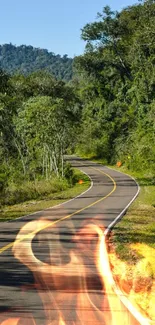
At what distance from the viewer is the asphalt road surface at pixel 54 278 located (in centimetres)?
643

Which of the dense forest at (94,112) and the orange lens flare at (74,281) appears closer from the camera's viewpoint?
the orange lens flare at (74,281)

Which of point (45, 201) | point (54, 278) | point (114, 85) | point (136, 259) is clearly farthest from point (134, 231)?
point (114, 85)

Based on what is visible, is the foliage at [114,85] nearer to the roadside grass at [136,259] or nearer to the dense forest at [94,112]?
the dense forest at [94,112]

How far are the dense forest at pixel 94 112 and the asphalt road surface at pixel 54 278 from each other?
13875 millimetres

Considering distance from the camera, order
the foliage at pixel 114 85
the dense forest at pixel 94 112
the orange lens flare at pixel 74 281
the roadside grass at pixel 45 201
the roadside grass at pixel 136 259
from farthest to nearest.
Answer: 1. the foliage at pixel 114 85
2. the dense forest at pixel 94 112
3. the roadside grass at pixel 45 201
4. the roadside grass at pixel 136 259
5. the orange lens flare at pixel 74 281

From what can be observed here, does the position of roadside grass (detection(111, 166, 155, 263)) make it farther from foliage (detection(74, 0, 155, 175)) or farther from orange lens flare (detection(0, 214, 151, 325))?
foliage (detection(74, 0, 155, 175))

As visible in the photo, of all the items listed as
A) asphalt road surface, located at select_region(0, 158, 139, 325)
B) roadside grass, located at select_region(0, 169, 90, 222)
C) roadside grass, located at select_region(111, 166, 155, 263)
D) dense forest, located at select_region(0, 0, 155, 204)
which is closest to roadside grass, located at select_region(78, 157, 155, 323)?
roadside grass, located at select_region(111, 166, 155, 263)

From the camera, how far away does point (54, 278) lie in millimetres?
8680

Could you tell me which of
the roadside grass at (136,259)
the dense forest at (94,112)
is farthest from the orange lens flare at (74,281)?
the dense forest at (94,112)

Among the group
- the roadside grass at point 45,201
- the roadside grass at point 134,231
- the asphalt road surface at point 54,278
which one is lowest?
the roadside grass at point 45,201

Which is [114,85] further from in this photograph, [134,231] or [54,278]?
[54,278]

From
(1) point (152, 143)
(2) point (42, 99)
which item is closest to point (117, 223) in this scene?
(2) point (42, 99)

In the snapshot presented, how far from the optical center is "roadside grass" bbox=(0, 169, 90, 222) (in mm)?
22553

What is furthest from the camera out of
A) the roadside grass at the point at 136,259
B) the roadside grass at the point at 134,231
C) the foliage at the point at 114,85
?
the foliage at the point at 114,85
